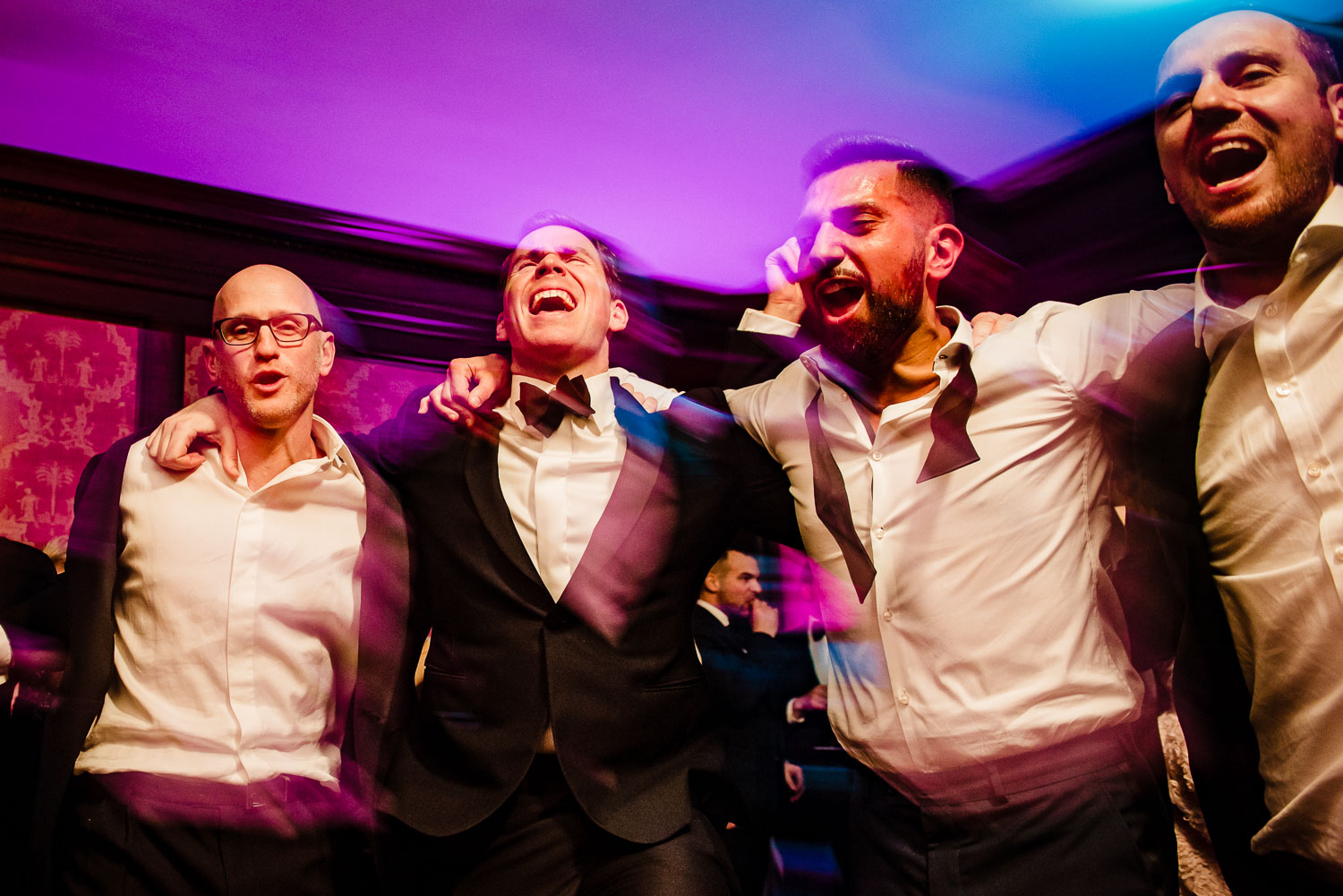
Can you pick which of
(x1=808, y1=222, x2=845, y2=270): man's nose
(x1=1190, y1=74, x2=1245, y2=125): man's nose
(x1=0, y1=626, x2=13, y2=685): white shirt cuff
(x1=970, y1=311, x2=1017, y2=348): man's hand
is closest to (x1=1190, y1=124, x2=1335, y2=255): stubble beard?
(x1=1190, y1=74, x2=1245, y2=125): man's nose

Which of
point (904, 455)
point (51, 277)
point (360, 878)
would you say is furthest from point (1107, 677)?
point (51, 277)

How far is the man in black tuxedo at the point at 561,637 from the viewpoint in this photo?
179 centimetres

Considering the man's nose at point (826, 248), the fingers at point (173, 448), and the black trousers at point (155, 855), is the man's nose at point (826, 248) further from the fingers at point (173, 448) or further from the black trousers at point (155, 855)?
the black trousers at point (155, 855)

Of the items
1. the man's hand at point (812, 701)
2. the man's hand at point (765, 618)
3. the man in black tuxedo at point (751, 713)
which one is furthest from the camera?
the man's hand at point (765, 618)

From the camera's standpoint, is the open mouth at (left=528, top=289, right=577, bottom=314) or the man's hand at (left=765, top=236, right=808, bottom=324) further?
the man's hand at (left=765, top=236, right=808, bottom=324)

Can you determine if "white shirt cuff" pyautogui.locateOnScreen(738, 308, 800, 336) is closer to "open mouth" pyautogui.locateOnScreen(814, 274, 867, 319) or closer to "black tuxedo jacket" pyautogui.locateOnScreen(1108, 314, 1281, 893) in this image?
"open mouth" pyautogui.locateOnScreen(814, 274, 867, 319)

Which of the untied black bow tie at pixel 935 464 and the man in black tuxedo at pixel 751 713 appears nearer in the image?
the untied black bow tie at pixel 935 464

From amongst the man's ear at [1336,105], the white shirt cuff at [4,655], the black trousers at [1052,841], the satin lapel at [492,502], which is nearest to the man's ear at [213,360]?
the satin lapel at [492,502]

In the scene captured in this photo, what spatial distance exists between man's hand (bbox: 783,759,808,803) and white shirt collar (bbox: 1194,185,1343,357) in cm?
131

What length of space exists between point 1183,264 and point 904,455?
8.13 ft

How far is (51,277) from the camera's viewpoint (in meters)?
3.43

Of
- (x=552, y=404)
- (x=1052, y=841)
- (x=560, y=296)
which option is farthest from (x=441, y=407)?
(x=1052, y=841)

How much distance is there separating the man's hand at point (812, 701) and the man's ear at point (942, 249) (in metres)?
1.06

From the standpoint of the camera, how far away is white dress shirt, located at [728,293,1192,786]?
167 cm
